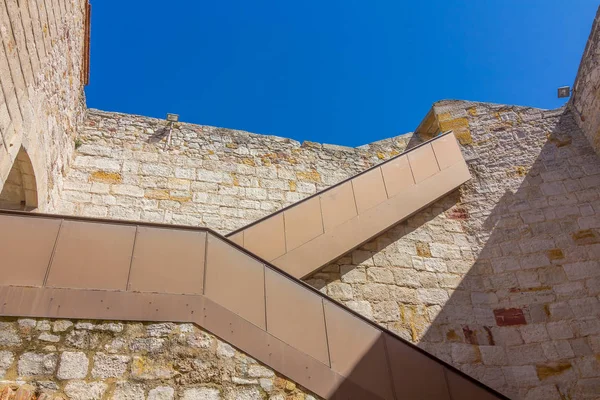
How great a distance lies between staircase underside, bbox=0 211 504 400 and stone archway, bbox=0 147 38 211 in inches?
55.1

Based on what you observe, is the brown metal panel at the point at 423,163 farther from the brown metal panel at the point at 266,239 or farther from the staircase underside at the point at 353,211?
the brown metal panel at the point at 266,239

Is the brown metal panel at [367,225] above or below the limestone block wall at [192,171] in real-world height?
below

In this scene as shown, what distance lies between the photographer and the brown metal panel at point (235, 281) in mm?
2834

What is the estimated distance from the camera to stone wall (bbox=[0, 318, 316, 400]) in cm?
234

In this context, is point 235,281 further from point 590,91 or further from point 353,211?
point 590,91

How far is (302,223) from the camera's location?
15.4ft

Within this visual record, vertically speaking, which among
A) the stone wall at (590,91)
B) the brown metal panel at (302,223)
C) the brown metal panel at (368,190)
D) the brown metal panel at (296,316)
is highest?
the stone wall at (590,91)

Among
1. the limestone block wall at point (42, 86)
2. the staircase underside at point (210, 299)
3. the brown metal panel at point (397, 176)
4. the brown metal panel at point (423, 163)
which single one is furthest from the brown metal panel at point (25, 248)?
the brown metal panel at point (423, 163)

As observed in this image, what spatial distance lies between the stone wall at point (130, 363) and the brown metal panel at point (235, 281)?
25cm

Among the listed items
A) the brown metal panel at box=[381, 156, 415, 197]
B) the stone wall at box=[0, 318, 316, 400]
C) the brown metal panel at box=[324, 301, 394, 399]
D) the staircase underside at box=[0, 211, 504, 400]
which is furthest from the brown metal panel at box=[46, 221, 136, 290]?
the brown metal panel at box=[381, 156, 415, 197]

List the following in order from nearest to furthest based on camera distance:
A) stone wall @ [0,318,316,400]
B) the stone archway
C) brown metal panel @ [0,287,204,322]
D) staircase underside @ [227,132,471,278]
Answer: stone wall @ [0,318,316,400] → brown metal panel @ [0,287,204,322] → the stone archway → staircase underside @ [227,132,471,278]

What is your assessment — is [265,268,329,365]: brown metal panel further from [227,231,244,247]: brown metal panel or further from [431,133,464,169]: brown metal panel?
[431,133,464,169]: brown metal panel

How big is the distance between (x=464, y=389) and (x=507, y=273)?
237 centimetres

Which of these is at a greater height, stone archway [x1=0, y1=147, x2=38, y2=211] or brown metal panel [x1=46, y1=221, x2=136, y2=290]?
stone archway [x1=0, y1=147, x2=38, y2=211]
